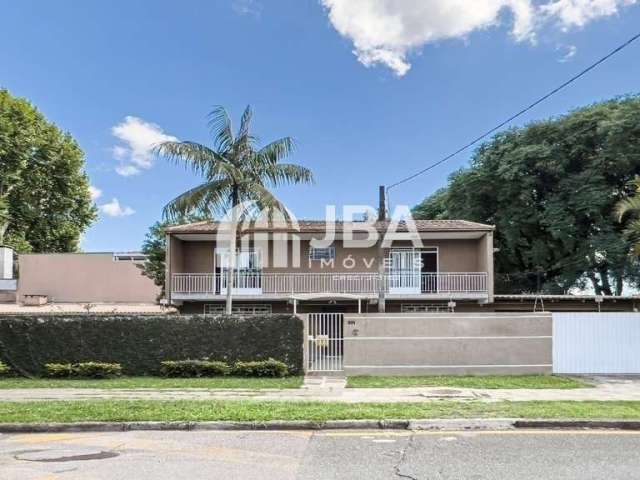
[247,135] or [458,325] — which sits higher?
[247,135]

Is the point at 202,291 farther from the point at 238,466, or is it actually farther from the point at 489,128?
the point at 238,466

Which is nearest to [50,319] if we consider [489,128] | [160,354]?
[160,354]

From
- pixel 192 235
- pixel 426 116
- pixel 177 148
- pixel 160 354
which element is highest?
pixel 426 116

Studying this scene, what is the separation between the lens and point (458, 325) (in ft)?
48.8

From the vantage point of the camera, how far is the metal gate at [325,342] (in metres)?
14.7

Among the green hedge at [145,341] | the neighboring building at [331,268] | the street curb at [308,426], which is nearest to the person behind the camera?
the street curb at [308,426]

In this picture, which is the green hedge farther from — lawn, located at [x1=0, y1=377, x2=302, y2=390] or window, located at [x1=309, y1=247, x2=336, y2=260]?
window, located at [x1=309, y1=247, x2=336, y2=260]

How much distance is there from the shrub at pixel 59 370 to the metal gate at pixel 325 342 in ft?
21.0

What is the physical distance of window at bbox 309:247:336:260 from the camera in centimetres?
2469

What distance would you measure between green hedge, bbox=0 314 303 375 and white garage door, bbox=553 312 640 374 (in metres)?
7.26

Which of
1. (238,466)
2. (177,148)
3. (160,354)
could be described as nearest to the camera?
(238,466)

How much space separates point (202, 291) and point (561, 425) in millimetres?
17558

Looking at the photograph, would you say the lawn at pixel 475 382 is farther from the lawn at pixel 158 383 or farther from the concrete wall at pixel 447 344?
the lawn at pixel 158 383

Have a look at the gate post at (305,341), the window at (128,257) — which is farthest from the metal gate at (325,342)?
the window at (128,257)
